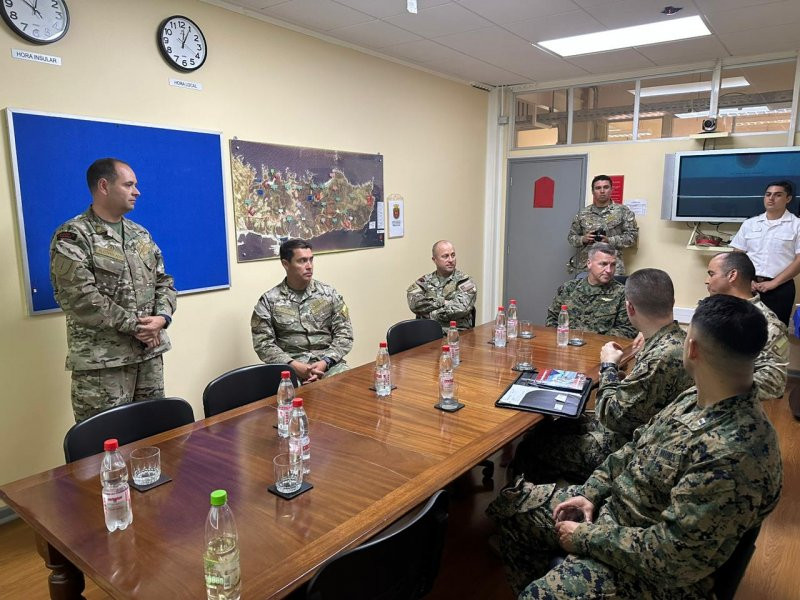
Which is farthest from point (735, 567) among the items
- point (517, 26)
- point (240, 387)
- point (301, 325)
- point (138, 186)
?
point (517, 26)

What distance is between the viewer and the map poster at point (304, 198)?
12.8 feet

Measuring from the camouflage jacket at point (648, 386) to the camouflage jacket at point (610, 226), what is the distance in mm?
3516

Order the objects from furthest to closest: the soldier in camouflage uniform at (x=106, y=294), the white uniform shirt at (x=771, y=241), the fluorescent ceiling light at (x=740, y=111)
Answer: the fluorescent ceiling light at (x=740, y=111) → the white uniform shirt at (x=771, y=241) → the soldier in camouflage uniform at (x=106, y=294)

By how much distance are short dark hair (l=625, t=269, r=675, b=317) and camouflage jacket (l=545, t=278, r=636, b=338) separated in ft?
4.81

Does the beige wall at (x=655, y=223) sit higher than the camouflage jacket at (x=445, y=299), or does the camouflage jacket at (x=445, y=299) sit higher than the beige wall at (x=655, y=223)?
the beige wall at (x=655, y=223)

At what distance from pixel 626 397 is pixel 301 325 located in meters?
1.91

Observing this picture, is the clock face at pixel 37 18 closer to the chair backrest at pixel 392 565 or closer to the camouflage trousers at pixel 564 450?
the chair backrest at pixel 392 565

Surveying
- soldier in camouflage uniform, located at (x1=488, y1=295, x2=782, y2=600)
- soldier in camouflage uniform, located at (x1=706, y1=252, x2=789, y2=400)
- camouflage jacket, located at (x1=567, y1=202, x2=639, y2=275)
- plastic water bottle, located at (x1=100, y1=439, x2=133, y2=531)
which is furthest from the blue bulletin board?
camouflage jacket, located at (x1=567, y1=202, x2=639, y2=275)

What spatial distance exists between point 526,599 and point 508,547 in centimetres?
52

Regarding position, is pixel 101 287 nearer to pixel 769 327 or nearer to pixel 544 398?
pixel 544 398

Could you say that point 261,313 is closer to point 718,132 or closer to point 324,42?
point 324,42

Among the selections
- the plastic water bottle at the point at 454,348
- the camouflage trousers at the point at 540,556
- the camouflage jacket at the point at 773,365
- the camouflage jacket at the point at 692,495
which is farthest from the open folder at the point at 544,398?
the camouflage jacket at the point at 773,365

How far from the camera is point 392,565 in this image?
1352 mm

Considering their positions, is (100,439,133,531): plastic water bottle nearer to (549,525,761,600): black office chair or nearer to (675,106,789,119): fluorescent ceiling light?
(549,525,761,600): black office chair
